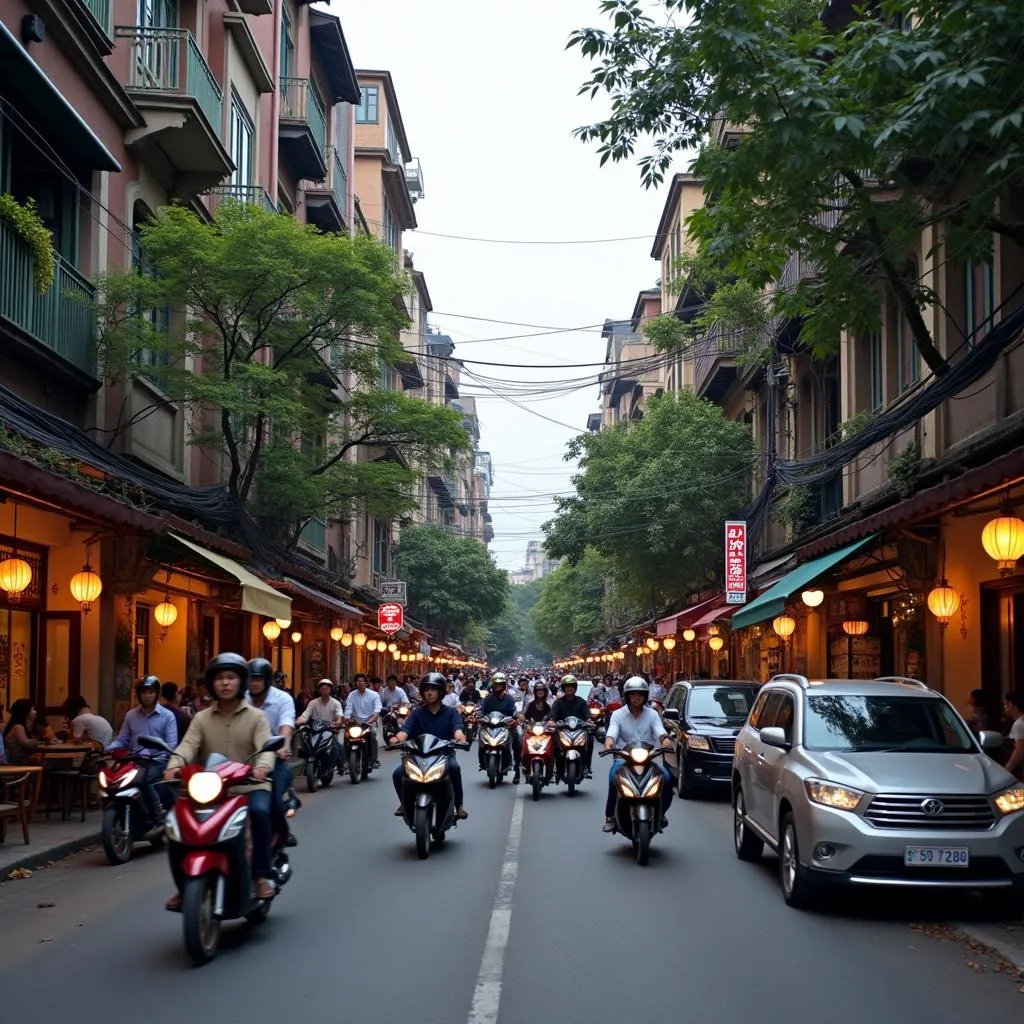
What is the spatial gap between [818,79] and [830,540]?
9146 millimetres

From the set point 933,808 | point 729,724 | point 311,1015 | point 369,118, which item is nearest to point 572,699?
point 729,724

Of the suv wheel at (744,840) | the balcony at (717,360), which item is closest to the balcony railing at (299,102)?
the balcony at (717,360)

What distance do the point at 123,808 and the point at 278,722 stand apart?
9.30 feet

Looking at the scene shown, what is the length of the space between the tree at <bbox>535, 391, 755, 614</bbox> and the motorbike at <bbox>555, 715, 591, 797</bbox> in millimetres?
16071

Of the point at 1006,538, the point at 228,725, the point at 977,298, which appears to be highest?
the point at 977,298

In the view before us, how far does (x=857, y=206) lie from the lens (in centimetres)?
1280

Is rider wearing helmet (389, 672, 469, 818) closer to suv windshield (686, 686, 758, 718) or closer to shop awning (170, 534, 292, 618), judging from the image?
shop awning (170, 534, 292, 618)

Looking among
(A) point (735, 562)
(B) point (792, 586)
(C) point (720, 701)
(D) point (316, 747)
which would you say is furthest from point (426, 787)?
(A) point (735, 562)

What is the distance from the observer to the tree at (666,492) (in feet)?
117

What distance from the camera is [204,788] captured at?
7836mm

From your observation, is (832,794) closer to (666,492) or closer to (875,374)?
(875,374)

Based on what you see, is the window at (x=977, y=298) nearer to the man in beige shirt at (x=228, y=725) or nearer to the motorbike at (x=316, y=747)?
the motorbike at (x=316, y=747)

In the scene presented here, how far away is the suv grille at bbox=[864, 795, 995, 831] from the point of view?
30.1 ft

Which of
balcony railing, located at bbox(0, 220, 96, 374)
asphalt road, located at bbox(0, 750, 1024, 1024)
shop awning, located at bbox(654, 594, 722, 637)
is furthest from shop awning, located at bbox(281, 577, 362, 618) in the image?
asphalt road, located at bbox(0, 750, 1024, 1024)
